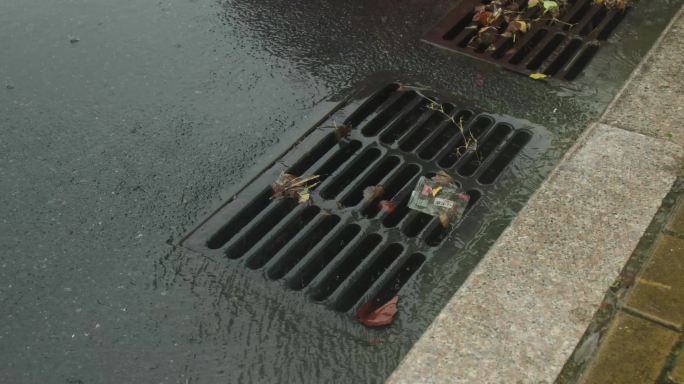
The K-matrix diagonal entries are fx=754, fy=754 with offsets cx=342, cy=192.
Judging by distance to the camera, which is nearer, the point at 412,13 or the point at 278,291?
the point at 278,291

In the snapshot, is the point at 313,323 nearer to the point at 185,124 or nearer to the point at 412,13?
the point at 185,124

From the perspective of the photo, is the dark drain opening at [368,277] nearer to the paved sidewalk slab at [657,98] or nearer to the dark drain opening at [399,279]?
the dark drain opening at [399,279]

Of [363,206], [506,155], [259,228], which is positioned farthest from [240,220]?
[506,155]

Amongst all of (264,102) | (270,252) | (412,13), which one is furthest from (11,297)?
(412,13)

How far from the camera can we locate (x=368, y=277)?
102 inches

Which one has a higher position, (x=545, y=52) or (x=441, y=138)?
(x=545, y=52)

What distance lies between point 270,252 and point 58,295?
29.2 inches

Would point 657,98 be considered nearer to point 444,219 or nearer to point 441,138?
point 441,138

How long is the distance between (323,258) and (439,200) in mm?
485

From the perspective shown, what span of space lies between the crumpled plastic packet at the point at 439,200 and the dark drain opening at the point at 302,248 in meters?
0.31

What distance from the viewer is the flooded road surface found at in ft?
7.79

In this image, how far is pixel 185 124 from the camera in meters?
3.27

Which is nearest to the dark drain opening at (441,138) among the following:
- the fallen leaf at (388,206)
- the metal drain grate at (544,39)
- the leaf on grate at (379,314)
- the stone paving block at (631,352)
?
the fallen leaf at (388,206)

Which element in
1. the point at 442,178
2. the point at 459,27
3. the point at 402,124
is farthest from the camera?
the point at 459,27
